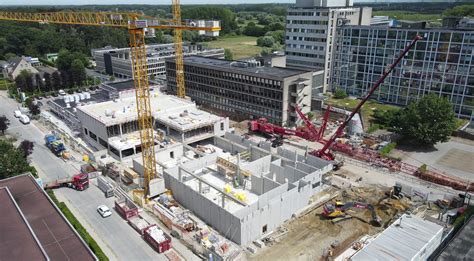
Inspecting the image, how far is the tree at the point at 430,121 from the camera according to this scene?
5788cm

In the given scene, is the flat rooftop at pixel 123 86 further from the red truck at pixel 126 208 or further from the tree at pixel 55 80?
the red truck at pixel 126 208

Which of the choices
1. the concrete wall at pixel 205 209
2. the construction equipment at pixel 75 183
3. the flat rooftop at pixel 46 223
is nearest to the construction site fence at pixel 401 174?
the concrete wall at pixel 205 209

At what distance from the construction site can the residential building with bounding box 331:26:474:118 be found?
21483 millimetres

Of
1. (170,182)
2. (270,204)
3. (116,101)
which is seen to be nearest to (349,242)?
(270,204)

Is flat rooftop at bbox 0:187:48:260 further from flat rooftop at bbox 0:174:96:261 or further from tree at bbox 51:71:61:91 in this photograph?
tree at bbox 51:71:61:91

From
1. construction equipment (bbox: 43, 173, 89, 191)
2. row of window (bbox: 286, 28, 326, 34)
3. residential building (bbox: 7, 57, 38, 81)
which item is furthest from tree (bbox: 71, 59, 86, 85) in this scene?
construction equipment (bbox: 43, 173, 89, 191)

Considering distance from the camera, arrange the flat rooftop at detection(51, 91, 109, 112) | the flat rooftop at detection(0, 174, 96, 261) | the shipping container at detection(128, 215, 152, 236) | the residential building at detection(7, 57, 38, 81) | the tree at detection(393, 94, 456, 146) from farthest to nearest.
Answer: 1. the residential building at detection(7, 57, 38, 81)
2. the flat rooftop at detection(51, 91, 109, 112)
3. the tree at detection(393, 94, 456, 146)
4. the shipping container at detection(128, 215, 152, 236)
5. the flat rooftop at detection(0, 174, 96, 261)

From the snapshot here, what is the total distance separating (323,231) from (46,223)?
29665mm

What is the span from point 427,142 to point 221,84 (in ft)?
140

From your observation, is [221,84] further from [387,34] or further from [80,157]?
[387,34]

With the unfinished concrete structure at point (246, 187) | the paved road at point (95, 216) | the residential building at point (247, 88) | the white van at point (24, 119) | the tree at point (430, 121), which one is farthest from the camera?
the white van at point (24, 119)

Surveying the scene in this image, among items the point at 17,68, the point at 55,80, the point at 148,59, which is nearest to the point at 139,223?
the point at 55,80

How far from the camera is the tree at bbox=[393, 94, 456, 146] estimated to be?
5788cm

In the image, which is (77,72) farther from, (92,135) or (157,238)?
(157,238)
